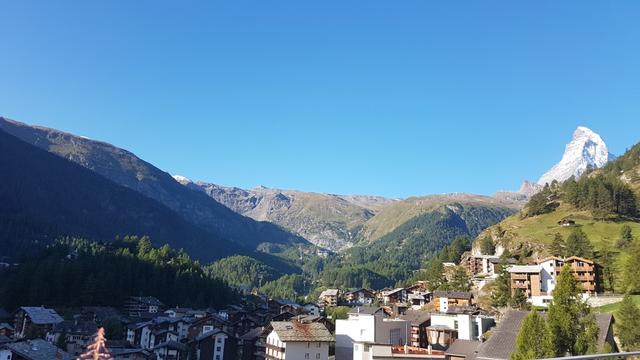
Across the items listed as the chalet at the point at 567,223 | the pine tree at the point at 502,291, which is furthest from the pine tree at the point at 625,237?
the pine tree at the point at 502,291

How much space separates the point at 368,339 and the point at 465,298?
168ft

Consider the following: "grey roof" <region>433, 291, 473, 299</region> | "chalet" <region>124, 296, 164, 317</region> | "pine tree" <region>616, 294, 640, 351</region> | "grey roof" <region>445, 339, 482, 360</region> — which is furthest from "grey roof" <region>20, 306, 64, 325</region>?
"pine tree" <region>616, 294, 640, 351</region>

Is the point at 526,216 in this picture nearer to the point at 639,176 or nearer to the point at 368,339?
the point at 639,176

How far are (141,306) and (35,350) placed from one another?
7088 cm

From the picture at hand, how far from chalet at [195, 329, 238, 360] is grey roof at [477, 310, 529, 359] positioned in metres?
67.0

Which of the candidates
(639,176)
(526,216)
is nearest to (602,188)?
(526,216)

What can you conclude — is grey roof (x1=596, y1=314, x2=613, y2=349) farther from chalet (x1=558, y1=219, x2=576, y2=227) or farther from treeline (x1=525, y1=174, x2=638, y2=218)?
treeline (x1=525, y1=174, x2=638, y2=218)

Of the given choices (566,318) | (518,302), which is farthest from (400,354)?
(518,302)

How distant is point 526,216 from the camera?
16838cm

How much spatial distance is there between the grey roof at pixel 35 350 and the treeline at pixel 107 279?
220 ft

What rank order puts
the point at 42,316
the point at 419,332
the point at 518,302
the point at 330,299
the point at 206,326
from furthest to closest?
the point at 330,299, the point at 206,326, the point at 42,316, the point at 518,302, the point at 419,332

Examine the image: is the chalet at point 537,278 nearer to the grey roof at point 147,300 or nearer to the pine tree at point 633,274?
the pine tree at point 633,274

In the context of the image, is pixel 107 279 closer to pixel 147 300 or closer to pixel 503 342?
pixel 147 300

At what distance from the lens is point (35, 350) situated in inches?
2645
